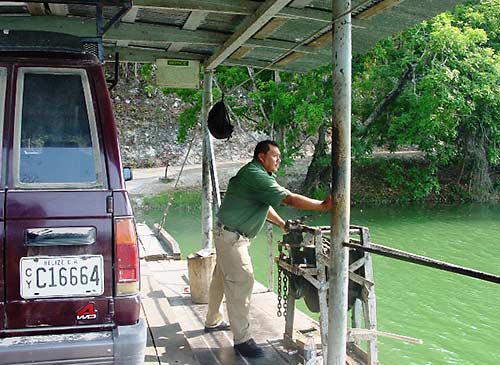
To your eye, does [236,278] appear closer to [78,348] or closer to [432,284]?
[78,348]

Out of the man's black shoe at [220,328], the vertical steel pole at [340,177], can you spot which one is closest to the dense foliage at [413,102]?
the man's black shoe at [220,328]

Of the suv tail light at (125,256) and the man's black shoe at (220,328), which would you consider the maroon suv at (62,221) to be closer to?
the suv tail light at (125,256)

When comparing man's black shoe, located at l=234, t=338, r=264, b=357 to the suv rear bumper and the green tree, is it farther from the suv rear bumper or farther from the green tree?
the green tree

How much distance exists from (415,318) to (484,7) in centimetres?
1572

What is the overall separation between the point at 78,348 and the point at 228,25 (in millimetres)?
3640

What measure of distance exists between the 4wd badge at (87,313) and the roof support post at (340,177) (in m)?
1.46

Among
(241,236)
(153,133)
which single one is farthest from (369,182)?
(241,236)

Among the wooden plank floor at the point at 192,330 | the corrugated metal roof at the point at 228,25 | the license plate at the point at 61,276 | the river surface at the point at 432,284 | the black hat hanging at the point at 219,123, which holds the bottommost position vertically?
the river surface at the point at 432,284

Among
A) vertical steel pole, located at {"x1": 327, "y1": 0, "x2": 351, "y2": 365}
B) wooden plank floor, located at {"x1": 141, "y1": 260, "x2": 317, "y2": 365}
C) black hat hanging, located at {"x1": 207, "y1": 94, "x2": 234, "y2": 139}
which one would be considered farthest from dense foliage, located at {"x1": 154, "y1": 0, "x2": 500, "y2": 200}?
vertical steel pole, located at {"x1": 327, "y1": 0, "x2": 351, "y2": 365}

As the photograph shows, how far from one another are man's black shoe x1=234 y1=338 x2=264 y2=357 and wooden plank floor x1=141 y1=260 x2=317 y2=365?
42 millimetres

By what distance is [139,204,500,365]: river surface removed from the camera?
7.65 m

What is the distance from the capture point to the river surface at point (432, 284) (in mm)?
7652

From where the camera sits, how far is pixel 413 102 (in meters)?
19.3

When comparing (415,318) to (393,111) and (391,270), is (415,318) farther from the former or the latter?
(393,111)
